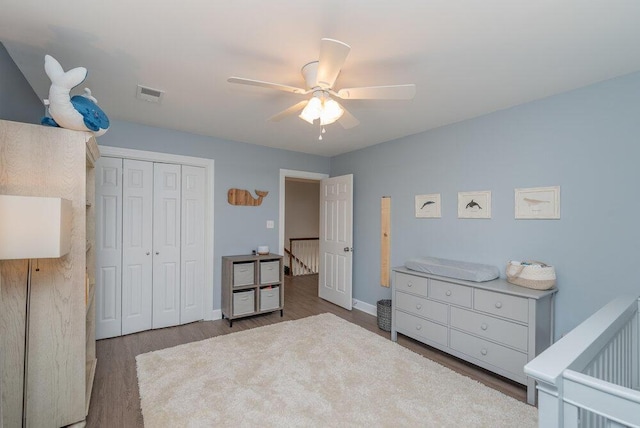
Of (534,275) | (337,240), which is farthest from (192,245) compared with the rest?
(534,275)

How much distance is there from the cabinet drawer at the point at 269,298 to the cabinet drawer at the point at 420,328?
1.62m

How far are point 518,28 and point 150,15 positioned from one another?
77.9 inches

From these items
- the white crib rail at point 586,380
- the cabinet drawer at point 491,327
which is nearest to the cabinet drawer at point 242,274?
the cabinet drawer at point 491,327

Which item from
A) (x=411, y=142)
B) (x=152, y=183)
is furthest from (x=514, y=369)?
(x=152, y=183)

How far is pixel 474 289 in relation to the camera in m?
2.55

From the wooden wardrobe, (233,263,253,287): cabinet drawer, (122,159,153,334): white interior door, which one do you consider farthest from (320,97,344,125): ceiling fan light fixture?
(122,159,153,334): white interior door

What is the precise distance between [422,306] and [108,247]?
11.3 ft

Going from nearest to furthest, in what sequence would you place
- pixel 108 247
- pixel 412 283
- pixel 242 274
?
pixel 412 283, pixel 108 247, pixel 242 274

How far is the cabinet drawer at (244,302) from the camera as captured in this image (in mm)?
3643

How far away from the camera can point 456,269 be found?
2.72 meters

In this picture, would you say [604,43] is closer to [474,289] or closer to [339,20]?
[339,20]

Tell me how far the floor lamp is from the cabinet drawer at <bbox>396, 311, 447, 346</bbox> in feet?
9.63

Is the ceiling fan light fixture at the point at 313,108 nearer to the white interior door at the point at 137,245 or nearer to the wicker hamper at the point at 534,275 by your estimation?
the wicker hamper at the point at 534,275

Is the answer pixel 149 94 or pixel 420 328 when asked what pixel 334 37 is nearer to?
pixel 149 94
